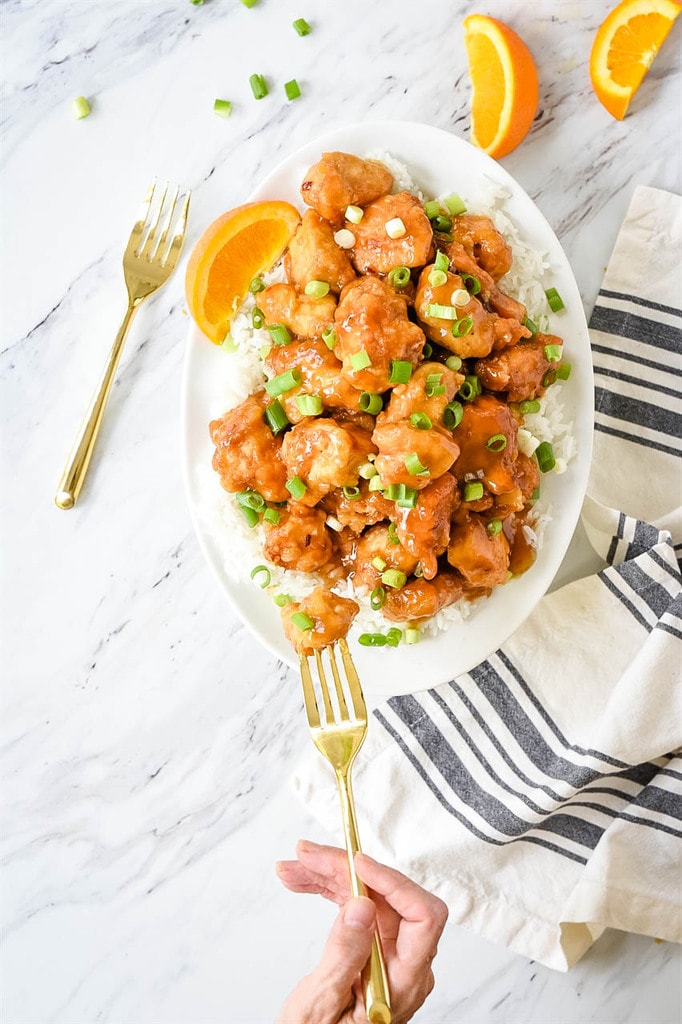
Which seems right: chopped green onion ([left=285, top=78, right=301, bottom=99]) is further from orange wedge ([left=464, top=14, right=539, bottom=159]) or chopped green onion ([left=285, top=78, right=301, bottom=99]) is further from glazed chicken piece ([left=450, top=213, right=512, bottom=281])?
glazed chicken piece ([left=450, top=213, right=512, bottom=281])

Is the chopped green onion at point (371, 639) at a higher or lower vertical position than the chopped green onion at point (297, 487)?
lower

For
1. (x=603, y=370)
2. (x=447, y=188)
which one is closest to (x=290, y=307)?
(x=447, y=188)

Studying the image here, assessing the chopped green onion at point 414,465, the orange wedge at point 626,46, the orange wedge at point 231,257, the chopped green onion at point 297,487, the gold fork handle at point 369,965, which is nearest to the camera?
the gold fork handle at point 369,965

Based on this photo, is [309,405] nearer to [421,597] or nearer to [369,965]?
[421,597]

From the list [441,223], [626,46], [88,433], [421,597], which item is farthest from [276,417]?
[626,46]

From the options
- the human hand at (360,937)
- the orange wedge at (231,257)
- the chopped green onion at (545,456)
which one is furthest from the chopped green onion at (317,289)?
the human hand at (360,937)

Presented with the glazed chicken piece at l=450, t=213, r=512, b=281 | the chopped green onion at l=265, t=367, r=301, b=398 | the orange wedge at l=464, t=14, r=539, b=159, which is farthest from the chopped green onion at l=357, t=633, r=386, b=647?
the orange wedge at l=464, t=14, r=539, b=159

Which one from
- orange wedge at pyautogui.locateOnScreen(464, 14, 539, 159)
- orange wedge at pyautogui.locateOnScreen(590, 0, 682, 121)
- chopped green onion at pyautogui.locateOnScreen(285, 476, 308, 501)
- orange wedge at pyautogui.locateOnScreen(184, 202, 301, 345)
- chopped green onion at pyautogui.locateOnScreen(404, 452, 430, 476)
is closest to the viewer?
chopped green onion at pyautogui.locateOnScreen(404, 452, 430, 476)

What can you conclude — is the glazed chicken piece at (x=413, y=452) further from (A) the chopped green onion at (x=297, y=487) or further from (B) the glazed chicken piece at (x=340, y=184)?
(B) the glazed chicken piece at (x=340, y=184)
